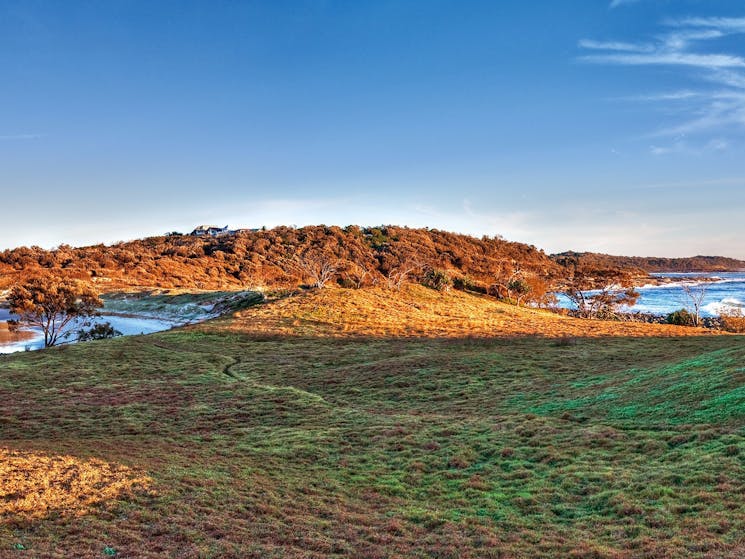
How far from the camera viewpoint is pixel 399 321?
4253cm

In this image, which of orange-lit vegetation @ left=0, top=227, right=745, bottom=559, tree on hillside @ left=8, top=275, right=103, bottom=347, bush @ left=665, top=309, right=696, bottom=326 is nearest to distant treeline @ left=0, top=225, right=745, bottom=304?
bush @ left=665, top=309, right=696, bottom=326

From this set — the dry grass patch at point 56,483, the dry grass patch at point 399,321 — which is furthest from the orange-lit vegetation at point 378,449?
the dry grass patch at point 399,321

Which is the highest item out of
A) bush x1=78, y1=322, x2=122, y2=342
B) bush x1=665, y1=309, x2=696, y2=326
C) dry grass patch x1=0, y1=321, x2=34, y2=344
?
bush x1=665, y1=309, x2=696, y2=326

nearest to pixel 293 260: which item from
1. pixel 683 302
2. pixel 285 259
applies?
pixel 285 259

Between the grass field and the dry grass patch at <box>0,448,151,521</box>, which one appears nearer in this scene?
the grass field

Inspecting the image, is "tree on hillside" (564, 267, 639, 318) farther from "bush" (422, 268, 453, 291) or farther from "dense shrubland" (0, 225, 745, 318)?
"bush" (422, 268, 453, 291)

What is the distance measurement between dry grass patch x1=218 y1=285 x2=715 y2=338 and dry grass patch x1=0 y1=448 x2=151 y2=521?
26.1 meters

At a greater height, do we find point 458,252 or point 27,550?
point 458,252

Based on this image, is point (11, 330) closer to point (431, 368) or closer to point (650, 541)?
point (431, 368)

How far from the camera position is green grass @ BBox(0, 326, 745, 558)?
8078mm

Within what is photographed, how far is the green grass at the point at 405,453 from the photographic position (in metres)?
8.08

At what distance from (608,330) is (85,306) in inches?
1745

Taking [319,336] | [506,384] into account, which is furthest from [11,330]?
[506,384]

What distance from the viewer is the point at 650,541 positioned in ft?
25.0
